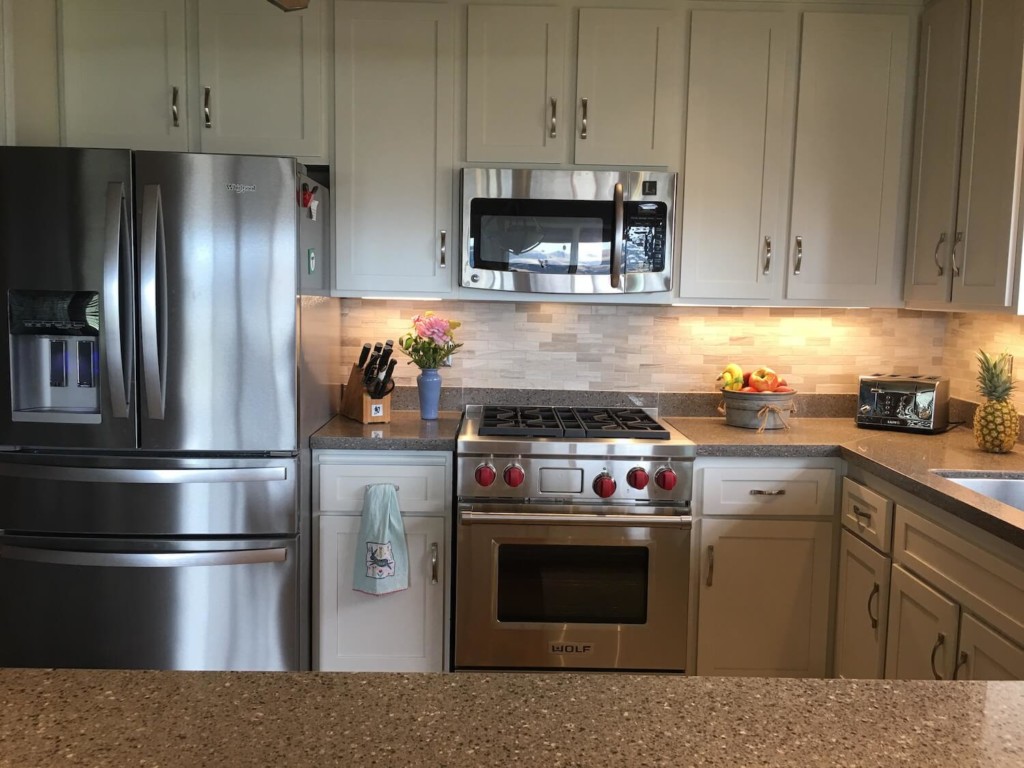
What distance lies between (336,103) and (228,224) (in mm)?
711

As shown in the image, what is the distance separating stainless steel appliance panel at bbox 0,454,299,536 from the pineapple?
2189mm

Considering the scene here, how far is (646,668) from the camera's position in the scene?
9.64ft

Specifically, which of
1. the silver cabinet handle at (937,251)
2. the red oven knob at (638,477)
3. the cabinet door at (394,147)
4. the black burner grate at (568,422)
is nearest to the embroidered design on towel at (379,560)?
the black burner grate at (568,422)

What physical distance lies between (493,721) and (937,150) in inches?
109

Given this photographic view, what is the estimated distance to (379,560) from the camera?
285 cm

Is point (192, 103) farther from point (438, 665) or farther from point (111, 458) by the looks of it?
point (438, 665)

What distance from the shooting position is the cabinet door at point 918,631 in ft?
7.25

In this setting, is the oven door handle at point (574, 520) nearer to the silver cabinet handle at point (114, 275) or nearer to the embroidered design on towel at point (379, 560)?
the embroidered design on towel at point (379, 560)

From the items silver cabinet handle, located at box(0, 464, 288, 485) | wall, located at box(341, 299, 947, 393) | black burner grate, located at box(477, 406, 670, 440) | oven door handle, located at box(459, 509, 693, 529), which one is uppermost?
wall, located at box(341, 299, 947, 393)

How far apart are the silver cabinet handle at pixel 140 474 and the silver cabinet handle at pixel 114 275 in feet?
0.94

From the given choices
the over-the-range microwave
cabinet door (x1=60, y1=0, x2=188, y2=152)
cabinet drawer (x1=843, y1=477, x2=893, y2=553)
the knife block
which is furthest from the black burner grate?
cabinet door (x1=60, y1=0, x2=188, y2=152)

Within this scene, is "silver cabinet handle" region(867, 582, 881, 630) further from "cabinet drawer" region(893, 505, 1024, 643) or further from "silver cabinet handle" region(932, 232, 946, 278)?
"silver cabinet handle" region(932, 232, 946, 278)

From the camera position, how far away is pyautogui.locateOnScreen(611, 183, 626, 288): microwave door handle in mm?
3104

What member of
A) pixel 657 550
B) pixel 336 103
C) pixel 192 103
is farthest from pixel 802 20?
pixel 192 103
